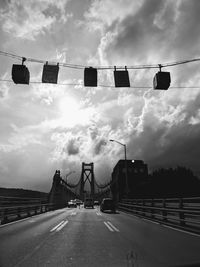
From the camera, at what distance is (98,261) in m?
6.56

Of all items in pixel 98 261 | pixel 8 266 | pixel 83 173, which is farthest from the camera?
pixel 83 173

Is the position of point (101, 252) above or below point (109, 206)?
below

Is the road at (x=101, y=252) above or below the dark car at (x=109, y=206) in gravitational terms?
below

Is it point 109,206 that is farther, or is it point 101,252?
point 109,206

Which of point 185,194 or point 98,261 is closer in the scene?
point 98,261

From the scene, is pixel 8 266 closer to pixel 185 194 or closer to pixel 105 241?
pixel 105 241

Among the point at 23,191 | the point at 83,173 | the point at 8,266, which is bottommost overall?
the point at 8,266

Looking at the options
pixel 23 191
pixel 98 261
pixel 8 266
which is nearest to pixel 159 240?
pixel 98 261

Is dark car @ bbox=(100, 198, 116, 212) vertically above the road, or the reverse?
dark car @ bbox=(100, 198, 116, 212)

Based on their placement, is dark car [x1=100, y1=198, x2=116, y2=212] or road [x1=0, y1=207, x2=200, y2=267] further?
dark car [x1=100, y1=198, x2=116, y2=212]

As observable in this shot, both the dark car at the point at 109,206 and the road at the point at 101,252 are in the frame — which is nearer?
the road at the point at 101,252

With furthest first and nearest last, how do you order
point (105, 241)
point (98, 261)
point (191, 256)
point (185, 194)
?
point (185, 194) < point (105, 241) < point (191, 256) < point (98, 261)

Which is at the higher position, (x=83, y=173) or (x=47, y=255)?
(x=83, y=173)

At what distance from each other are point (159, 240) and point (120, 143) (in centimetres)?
2808
